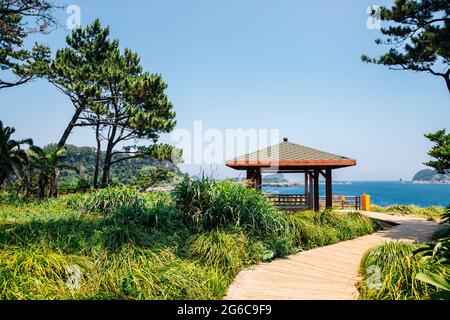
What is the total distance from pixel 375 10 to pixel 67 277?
13463 mm

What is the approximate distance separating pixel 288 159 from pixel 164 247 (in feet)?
23.8

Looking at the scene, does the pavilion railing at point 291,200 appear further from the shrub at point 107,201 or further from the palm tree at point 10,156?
the palm tree at point 10,156

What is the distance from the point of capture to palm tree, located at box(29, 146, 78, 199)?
14.9 meters

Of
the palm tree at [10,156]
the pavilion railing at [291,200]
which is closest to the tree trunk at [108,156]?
the palm tree at [10,156]

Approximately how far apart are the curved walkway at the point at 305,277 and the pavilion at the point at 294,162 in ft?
15.0

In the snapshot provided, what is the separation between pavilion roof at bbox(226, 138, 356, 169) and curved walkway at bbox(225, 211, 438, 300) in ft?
16.3

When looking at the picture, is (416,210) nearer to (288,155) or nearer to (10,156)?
(288,155)

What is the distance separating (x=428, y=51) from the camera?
12.7m

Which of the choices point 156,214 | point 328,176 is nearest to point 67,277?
point 156,214

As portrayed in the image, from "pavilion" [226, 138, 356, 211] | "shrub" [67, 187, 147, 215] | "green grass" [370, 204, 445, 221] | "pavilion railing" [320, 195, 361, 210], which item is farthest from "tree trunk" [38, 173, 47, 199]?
"green grass" [370, 204, 445, 221]

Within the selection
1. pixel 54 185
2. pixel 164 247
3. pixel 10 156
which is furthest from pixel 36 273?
pixel 54 185

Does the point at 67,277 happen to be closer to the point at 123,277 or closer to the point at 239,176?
the point at 123,277

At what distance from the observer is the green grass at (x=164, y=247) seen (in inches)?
132

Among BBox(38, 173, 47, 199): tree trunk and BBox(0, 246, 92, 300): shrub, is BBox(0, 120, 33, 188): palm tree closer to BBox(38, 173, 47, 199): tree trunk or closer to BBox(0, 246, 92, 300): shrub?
BBox(38, 173, 47, 199): tree trunk
